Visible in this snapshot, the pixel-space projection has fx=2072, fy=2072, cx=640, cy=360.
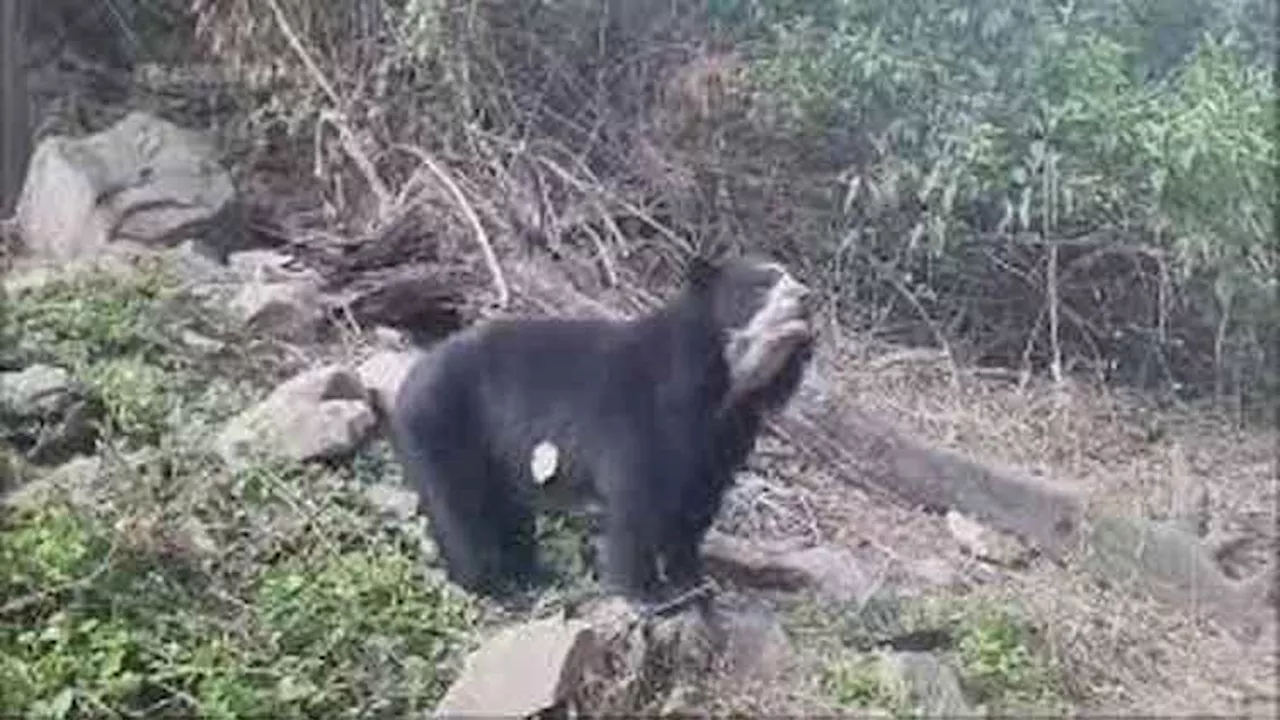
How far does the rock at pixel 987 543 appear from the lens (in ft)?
8.44

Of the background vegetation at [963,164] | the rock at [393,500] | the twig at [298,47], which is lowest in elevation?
the rock at [393,500]

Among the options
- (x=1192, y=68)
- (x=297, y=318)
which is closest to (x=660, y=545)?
(x=297, y=318)

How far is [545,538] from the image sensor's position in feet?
9.77

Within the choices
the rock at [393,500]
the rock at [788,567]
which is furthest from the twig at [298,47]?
the rock at [788,567]

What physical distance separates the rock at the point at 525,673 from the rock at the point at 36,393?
1001 millimetres

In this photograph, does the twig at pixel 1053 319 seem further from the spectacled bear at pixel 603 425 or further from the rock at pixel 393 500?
the rock at pixel 393 500

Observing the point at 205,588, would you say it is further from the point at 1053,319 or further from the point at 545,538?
the point at 1053,319

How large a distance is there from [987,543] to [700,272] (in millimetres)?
495

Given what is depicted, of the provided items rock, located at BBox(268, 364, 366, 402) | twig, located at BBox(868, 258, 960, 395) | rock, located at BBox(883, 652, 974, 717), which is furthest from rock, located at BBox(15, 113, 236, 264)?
rock, located at BBox(883, 652, 974, 717)

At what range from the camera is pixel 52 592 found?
9.44ft

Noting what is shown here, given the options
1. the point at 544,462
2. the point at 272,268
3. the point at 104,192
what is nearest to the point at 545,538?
the point at 544,462

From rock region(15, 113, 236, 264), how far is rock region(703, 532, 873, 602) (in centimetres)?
111

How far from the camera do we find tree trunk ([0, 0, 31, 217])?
11.5ft

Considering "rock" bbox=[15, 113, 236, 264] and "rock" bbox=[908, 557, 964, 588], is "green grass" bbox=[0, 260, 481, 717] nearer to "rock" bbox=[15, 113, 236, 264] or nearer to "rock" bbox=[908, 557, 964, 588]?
"rock" bbox=[15, 113, 236, 264]
